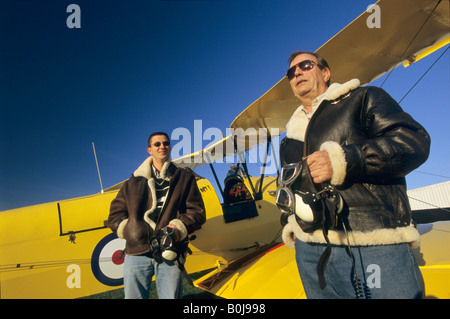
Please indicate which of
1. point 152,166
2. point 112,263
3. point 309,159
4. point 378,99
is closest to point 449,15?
point 378,99

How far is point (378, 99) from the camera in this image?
1053 millimetres

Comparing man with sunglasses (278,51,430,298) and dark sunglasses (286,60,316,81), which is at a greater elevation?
dark sunglasses (286,60,316,81)

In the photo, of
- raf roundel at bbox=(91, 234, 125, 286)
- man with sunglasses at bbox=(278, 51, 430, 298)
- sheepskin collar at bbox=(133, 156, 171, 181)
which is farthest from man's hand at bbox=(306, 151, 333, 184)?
raf roundel at bbox=(91, 234, 125, 286)

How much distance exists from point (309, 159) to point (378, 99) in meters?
0.45

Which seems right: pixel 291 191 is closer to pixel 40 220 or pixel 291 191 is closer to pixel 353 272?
pixel 353 272

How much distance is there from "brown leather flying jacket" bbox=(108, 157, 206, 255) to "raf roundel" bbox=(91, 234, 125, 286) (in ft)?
4.50

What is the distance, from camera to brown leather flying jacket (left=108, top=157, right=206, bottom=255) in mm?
2178

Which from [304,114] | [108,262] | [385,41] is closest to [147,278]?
[108,262]

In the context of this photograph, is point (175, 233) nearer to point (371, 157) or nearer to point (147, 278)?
point (147, 278)

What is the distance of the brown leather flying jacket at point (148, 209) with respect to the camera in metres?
2.18

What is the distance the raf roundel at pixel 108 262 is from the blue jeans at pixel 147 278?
1.51 m

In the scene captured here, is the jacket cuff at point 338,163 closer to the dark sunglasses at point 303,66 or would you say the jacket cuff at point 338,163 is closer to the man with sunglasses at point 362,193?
the man with sunglasses at point 362,193

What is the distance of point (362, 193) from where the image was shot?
102cm

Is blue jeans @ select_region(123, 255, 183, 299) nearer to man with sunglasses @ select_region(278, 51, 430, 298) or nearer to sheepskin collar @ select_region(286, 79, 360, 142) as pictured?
man with sunglasses @ select_region(278, 51, 430, 298)
